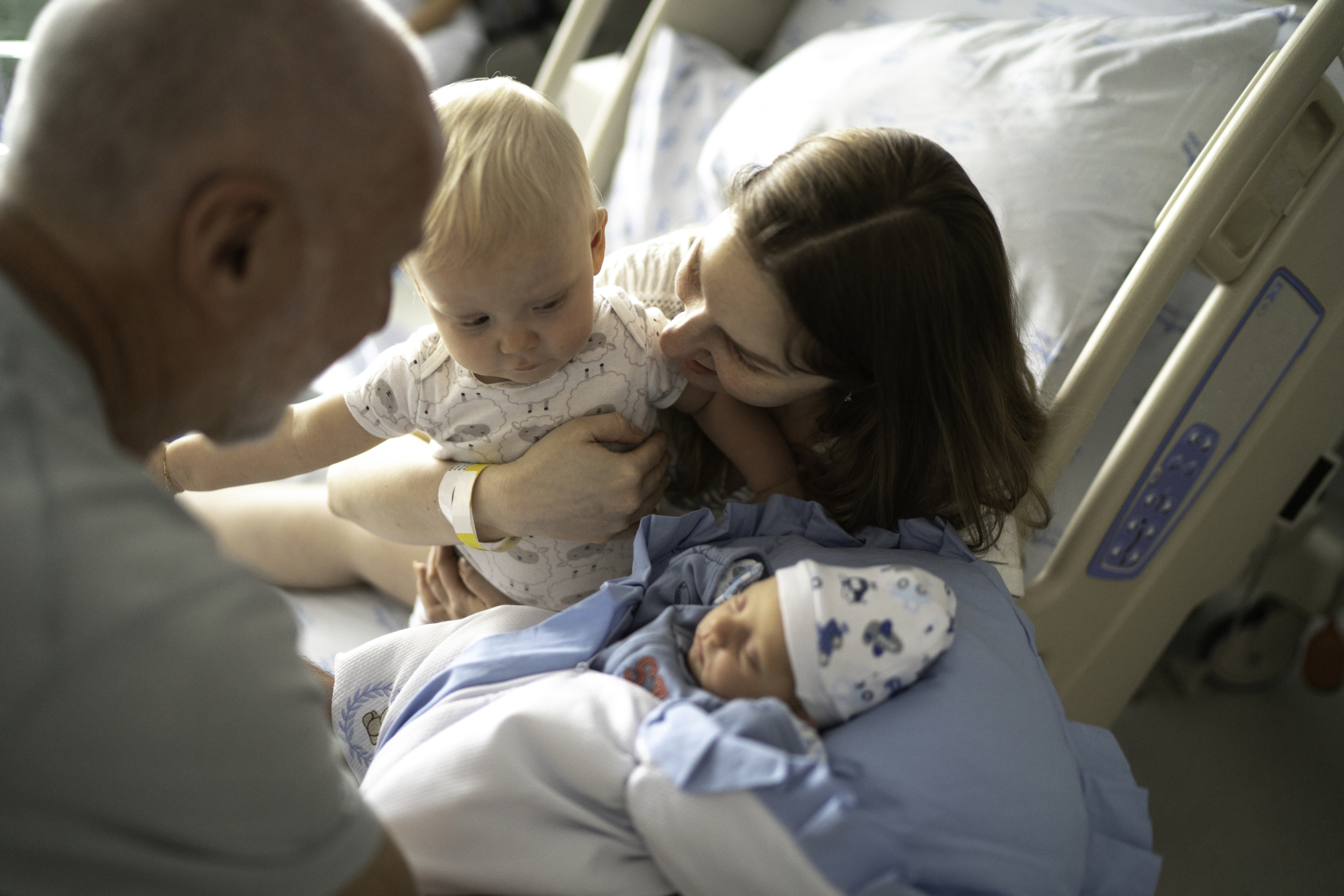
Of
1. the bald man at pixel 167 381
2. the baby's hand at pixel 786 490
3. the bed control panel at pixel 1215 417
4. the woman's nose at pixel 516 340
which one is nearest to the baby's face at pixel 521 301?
the woman's nose at pixel 516 340

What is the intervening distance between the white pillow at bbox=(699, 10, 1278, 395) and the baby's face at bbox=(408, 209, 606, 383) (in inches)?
14.5

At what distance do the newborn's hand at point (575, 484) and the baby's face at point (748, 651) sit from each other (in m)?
0.22

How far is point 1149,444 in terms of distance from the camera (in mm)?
1184

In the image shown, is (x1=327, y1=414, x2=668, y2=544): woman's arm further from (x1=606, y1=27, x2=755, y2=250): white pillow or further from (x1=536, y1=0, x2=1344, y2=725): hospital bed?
(x1=606, y1=27, x2=755, y2=250): white pillow

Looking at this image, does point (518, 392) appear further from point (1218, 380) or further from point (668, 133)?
point (668, 133)

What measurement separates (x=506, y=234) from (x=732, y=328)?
0.84ft

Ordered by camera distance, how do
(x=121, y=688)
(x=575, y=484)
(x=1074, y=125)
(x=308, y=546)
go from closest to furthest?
1. (x=121, y=688)
2. (x=575, y=484)
3. (x=1074, y=125)
4. (x=308, y=546)

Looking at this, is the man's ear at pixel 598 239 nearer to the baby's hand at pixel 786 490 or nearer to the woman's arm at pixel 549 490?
the woman's arm at pixel 549 490

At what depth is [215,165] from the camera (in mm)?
613

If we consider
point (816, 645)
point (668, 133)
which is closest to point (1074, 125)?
point (668, 133)

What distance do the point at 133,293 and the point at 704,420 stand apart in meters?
0.72

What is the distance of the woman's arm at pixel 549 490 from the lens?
42.5 inches

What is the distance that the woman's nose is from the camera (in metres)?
0.99

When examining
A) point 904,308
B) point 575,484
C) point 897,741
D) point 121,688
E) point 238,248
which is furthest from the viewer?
point 575,484
